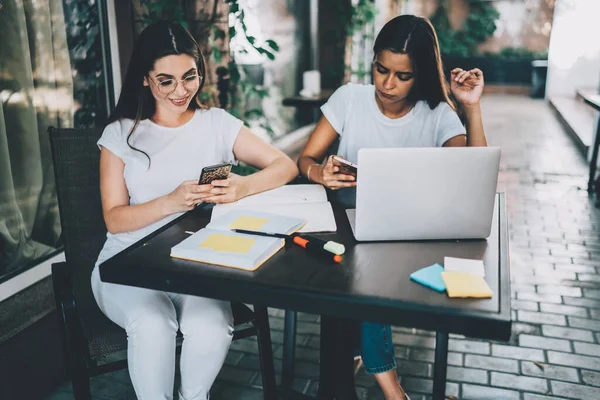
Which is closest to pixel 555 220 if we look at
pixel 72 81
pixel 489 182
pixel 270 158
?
pixel 270 158

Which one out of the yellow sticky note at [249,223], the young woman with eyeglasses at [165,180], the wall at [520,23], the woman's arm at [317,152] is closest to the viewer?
the yellow sticky note at [249,223]

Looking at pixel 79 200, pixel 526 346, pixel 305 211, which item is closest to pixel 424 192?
pixel 305 211

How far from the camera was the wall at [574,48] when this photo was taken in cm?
1099

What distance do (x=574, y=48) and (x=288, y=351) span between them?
37.9ft

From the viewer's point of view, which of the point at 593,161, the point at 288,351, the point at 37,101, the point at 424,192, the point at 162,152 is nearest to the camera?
the point at 424,192

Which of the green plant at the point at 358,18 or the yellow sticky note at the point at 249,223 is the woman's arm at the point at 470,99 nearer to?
the yellow sticky note at the point at 249,223

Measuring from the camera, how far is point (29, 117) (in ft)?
7.12

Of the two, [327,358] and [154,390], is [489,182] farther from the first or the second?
[154,390]

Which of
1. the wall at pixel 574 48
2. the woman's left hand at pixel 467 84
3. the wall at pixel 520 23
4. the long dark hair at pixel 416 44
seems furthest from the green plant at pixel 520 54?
the long dark hair at pixel 416 44

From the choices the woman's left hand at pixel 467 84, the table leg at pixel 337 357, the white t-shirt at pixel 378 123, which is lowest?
the table leg at pixel 337 357

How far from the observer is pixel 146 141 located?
186cm

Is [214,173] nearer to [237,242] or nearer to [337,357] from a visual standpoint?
[237,242]

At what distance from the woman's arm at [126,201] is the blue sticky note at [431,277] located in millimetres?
700

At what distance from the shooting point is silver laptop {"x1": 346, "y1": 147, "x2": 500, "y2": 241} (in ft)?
4.03
